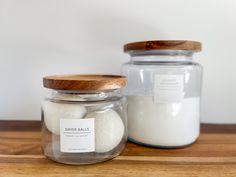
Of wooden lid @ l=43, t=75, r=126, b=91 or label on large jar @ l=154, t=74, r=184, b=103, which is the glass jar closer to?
label on large jar @ l=154, t=74, r=184, b=103

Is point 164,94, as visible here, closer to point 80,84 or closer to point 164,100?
point 164,100

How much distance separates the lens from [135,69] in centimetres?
50

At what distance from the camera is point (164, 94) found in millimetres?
446

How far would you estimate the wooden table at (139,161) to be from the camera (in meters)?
0.38

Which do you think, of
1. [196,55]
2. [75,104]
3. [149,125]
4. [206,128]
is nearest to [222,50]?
[196,55]

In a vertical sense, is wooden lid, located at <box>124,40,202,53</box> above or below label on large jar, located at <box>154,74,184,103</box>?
above

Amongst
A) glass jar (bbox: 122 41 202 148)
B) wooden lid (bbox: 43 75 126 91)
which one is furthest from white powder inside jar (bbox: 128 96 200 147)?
wooden lid (bbox: 43 75 126 91)

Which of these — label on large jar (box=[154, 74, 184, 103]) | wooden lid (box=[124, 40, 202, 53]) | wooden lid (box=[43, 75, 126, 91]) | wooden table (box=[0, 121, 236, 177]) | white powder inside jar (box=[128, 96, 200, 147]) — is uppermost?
wooden lid (box=[124, 40, 202, 53])

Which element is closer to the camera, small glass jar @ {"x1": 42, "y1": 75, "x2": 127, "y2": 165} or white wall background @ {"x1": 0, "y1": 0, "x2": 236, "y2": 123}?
small glass jar @ {"x1": 42, "y1": 75, "x2": 127, "y2": 165}

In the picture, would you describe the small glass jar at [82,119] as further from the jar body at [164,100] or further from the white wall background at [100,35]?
the white wall background at [100,35]

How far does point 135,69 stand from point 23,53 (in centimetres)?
33

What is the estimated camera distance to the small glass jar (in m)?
0.38

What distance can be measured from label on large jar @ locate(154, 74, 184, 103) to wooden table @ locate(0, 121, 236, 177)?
11 cm

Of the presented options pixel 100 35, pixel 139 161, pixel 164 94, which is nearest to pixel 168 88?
pixel 164 94
